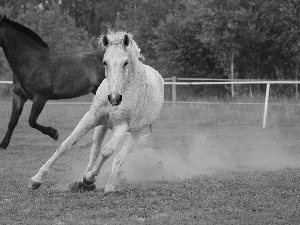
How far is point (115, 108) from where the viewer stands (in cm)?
721

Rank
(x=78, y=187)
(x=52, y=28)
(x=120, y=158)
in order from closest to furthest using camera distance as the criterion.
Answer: (x=78, y=187)
(x=120, y=158)
(x=52, y=28)

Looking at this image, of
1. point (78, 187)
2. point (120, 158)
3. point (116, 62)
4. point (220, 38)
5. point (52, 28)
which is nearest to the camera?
point (116, 62)

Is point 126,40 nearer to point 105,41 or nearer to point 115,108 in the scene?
point 105,41

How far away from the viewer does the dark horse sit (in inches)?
457

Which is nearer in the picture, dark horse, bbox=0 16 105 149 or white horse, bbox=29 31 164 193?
white horse, bbox=29 31 164 193

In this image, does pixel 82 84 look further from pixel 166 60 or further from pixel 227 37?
pixel 166 60

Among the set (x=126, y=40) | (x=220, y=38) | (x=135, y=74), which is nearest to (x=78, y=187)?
(x=135, y=74)

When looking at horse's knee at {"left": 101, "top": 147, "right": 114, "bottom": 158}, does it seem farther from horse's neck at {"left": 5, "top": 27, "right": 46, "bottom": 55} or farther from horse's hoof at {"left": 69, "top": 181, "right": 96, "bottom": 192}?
horse's neck at {"left": 5, "top": 27, "right": 46, "bottom": 55}

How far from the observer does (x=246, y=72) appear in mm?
25172

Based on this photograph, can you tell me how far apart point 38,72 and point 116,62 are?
5217 mm

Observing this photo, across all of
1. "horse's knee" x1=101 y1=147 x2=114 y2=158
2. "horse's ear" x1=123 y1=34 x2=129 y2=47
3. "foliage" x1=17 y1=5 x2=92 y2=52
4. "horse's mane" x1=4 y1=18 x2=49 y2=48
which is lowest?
"foliage" x1=17 y1=5 x2=92 y2=52

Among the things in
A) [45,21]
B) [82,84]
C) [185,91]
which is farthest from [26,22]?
[82,84]

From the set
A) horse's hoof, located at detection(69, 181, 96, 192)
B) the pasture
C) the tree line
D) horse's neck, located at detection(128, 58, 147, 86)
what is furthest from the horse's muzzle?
the tree line

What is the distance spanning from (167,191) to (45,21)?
2464 cm
